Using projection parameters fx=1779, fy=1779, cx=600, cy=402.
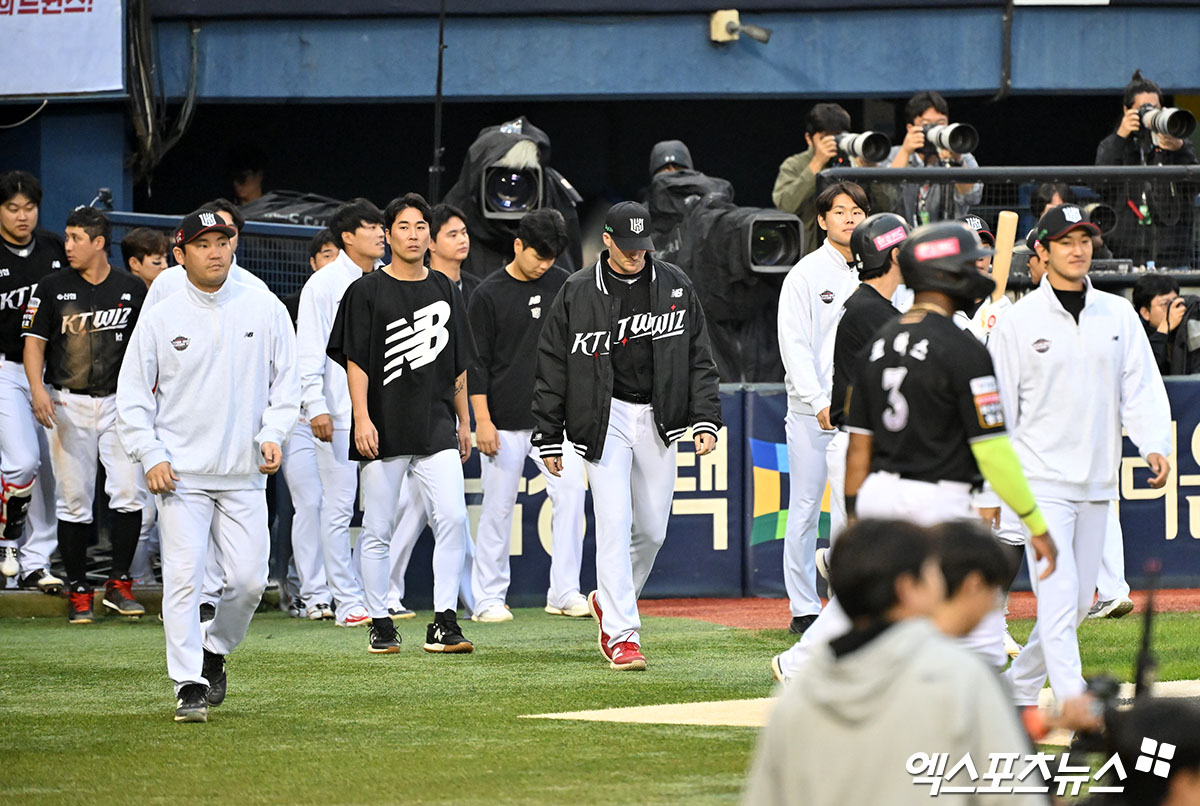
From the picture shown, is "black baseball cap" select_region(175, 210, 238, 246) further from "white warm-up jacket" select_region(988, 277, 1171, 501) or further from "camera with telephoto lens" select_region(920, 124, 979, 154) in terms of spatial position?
"camera with telephoto lens" select_region(920, 124, 979, 154)

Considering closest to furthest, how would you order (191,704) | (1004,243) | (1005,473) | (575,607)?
(1005,473), (191,704), (1004,243), (575,607)

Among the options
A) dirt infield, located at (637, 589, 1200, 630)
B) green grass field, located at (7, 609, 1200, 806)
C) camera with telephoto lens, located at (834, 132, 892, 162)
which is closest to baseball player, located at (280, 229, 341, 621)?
green grass field, located at (7, 609, 1200, 806)

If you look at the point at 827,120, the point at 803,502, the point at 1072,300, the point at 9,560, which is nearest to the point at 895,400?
the point at 1072,300

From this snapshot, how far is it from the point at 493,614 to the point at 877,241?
171 inches

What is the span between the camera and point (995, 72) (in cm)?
1616

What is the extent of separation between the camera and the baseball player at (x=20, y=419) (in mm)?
11289

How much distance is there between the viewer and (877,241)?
7691mm

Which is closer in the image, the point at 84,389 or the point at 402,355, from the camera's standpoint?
the point at 402,355

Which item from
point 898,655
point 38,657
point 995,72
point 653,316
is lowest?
point 38,657

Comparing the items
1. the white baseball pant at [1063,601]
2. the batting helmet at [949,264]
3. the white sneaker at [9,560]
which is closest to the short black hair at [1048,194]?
the white baseball pant at [1063,601]

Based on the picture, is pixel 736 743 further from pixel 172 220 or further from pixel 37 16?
pixel 37 16

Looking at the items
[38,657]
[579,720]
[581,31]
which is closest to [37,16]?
[581,31]

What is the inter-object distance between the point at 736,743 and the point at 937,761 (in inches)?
132

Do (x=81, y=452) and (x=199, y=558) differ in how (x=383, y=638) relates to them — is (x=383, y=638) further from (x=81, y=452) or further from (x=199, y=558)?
(x=81, y=452)
